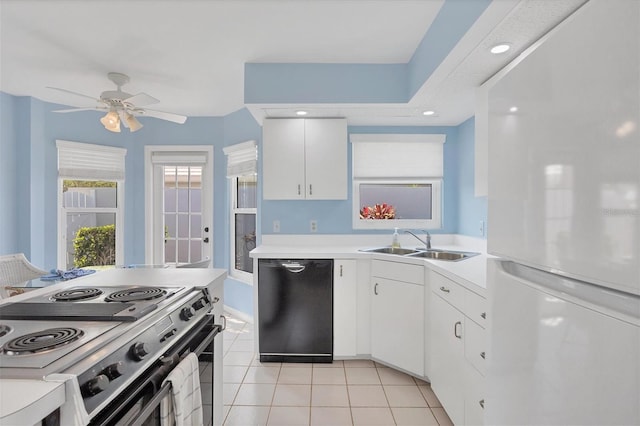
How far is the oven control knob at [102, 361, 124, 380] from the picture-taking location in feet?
2.66

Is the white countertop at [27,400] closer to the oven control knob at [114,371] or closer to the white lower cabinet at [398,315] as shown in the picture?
the oven control knob at [114,371]

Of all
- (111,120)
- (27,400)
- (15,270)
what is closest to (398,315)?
(27,400)

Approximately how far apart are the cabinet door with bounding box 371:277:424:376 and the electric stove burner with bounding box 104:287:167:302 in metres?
1.75

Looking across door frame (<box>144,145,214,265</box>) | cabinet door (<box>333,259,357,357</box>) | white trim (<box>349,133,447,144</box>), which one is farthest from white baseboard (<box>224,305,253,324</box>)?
white trim (<box>349,133,447,144</box>)

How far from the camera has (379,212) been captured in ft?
11.4

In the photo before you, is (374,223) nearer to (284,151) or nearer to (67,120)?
(284,151)

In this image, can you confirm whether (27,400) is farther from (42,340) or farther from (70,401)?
(42,340)

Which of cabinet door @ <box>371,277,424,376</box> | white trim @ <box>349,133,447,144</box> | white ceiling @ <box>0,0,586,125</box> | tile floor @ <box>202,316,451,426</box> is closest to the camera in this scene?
white ceiling @ <box>0,0,586,125</box>

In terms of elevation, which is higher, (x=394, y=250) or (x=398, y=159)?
(x=398, y=159)

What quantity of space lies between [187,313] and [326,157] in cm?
207

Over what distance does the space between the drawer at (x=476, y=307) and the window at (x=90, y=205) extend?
14.0ft

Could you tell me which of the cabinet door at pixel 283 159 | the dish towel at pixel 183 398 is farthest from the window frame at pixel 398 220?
the dish towel at pixel 183 398

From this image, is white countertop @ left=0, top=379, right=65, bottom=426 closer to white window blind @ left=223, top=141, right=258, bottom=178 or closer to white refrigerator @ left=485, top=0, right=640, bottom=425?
white refrigerator @ left=485, top=0, right=640, bottom=425

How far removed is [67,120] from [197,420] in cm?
414
